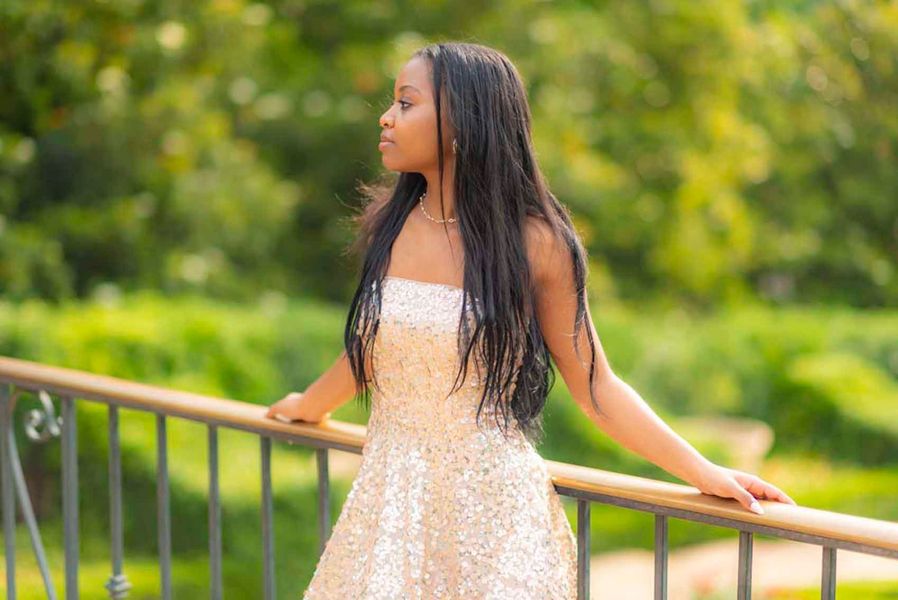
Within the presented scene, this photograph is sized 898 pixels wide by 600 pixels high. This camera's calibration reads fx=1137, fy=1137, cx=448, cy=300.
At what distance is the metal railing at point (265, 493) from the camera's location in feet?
4.97

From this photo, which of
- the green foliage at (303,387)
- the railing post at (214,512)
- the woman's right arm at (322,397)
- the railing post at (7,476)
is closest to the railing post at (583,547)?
the woman's right arm at (322,397)

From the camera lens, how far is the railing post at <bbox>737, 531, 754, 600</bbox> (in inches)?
62.4

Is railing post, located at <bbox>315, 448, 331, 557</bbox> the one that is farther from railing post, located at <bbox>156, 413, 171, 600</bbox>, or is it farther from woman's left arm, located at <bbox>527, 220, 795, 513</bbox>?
woman's left arm, located at <bbox>527, 220, 795, 513</bbox>

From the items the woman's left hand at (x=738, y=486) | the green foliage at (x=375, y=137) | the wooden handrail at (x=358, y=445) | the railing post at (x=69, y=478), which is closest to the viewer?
the wooden handrail at (x=358, y=445)

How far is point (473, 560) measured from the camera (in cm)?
174

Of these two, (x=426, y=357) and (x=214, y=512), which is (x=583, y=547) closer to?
(x=426, y=357)

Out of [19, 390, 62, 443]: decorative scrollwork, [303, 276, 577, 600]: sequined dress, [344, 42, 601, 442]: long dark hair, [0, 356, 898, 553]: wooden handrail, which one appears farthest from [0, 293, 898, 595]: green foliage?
[344, 42, 601, 442]: long dark hair

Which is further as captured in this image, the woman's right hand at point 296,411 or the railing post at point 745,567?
the woman's right hand at point 296,411

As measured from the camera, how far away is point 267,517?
2.11 metres

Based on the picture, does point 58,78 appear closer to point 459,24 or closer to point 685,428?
point 459,24

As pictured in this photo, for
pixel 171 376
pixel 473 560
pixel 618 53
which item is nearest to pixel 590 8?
pixel 618 53

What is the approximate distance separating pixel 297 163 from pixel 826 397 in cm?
519

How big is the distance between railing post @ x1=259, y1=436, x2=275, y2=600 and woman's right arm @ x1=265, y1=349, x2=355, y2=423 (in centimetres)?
7

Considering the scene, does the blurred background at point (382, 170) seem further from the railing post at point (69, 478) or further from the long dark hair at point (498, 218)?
the long dark hair at point (498, 218)
